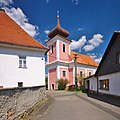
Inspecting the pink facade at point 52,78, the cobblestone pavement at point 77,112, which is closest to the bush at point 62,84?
the pink facade at point 52,78

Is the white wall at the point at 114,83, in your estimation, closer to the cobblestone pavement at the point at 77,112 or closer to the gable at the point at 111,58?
the gable at the point at 111,58

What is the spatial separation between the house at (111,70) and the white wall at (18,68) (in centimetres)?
717

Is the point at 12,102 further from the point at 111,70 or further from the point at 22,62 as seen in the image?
the point at 111,70

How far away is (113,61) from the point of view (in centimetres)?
1669

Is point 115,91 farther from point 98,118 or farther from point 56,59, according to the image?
point 56,59

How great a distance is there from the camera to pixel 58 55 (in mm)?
38219

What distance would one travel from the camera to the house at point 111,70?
51.6ft

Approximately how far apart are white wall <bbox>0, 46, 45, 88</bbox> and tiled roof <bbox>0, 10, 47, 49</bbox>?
2.31 feet

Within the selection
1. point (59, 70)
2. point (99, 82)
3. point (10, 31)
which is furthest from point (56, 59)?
point (10, 31)

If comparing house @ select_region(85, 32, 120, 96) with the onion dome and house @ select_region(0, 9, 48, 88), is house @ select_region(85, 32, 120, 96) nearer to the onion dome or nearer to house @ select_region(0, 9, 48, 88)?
house @ select_region(0, 9, 48, 88)

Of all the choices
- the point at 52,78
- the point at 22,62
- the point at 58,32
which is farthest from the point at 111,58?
the point at 58,32

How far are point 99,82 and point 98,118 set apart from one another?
1329 cm

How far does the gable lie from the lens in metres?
16.0

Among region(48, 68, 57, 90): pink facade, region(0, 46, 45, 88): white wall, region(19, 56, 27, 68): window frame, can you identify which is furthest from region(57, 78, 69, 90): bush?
region(19, 56, 27, 68): window frame
